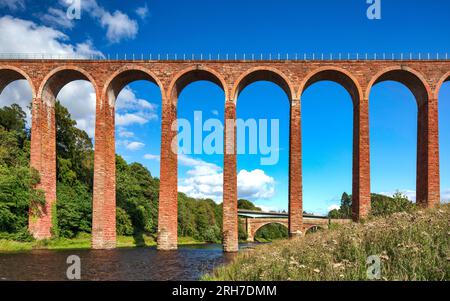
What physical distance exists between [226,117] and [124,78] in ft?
32.4

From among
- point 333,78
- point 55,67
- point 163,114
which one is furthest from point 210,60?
point 55,67

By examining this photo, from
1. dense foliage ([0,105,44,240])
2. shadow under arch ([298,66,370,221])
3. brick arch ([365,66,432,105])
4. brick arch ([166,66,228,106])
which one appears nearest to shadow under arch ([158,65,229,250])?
brick arch ([166,66,228,106])

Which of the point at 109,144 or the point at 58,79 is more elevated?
the point at 58,79

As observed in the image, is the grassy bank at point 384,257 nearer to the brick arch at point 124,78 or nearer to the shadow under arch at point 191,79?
the shadow under arch at point 191,79

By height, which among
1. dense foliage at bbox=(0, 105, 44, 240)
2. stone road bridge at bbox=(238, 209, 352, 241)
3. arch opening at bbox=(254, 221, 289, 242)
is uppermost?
dense foliage at bbox=(0, 105, 44, 240)

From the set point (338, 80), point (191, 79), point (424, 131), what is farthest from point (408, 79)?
point (191, 79)

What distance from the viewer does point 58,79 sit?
3181 centimetres

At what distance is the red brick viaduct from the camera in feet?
96.0

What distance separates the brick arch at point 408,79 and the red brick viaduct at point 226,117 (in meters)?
0.08

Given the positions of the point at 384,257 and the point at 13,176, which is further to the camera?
the point at 13,176

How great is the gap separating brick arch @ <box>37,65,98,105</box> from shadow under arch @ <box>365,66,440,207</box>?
2429cm

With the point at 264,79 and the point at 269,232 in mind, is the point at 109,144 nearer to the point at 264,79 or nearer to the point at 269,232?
the point at 264,79

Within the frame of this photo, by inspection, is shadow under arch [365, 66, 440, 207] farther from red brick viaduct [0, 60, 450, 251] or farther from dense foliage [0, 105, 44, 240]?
dense foliage [0, 105, 44, 240]
